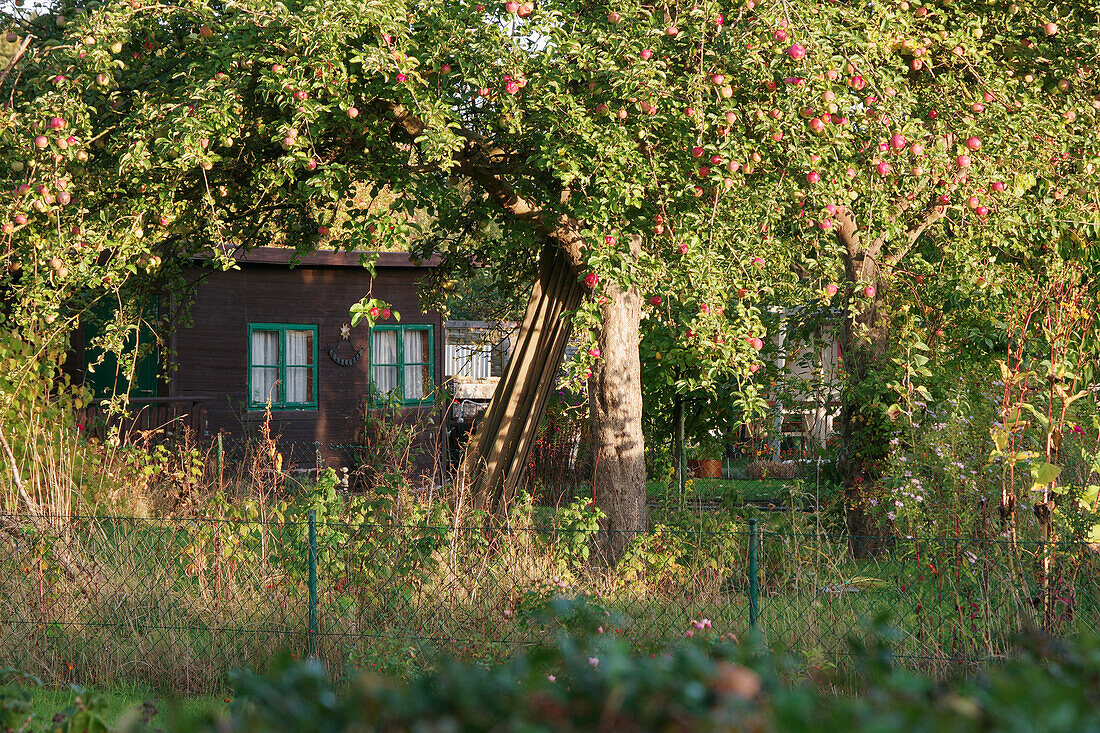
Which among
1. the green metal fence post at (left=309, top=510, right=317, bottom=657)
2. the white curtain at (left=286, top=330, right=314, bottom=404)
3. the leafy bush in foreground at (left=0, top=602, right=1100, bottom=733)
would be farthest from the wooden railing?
the leafy bush in foreground at (left=0, top=602, right=1100, bottom=733)

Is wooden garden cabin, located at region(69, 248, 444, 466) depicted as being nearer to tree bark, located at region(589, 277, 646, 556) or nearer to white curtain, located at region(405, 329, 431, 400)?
white curtain, located at region(405, 329, 431, 400)

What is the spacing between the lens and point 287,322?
12641 mm

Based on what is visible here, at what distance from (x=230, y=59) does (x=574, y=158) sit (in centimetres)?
183

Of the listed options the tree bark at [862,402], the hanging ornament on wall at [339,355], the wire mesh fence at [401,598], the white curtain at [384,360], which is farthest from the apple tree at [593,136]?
the white curtain at [384,360]

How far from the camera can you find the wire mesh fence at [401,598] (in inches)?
184

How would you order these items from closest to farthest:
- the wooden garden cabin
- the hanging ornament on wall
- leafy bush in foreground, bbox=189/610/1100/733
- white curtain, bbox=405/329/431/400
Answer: leafy bush in foreground, bbox=189/610/1100/733 → the wooden garden cabin → the hanging ornament on wall → white curtain, bbox=405/329/431/400

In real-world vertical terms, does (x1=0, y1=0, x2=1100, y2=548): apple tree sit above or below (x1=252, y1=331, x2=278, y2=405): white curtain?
above

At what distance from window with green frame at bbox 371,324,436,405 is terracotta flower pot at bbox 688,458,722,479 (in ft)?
12.8

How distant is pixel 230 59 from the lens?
16.7 feet

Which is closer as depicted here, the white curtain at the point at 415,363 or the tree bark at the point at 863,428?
the tree bark at the point at 863,428

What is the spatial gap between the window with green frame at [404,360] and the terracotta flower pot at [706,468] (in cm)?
391

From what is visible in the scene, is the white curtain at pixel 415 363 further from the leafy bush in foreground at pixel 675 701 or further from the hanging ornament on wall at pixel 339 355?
the leafy bush in foreground at pixel 675 701

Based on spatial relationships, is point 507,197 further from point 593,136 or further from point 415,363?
point 415,363

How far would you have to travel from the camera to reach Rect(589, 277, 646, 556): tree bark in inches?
263
